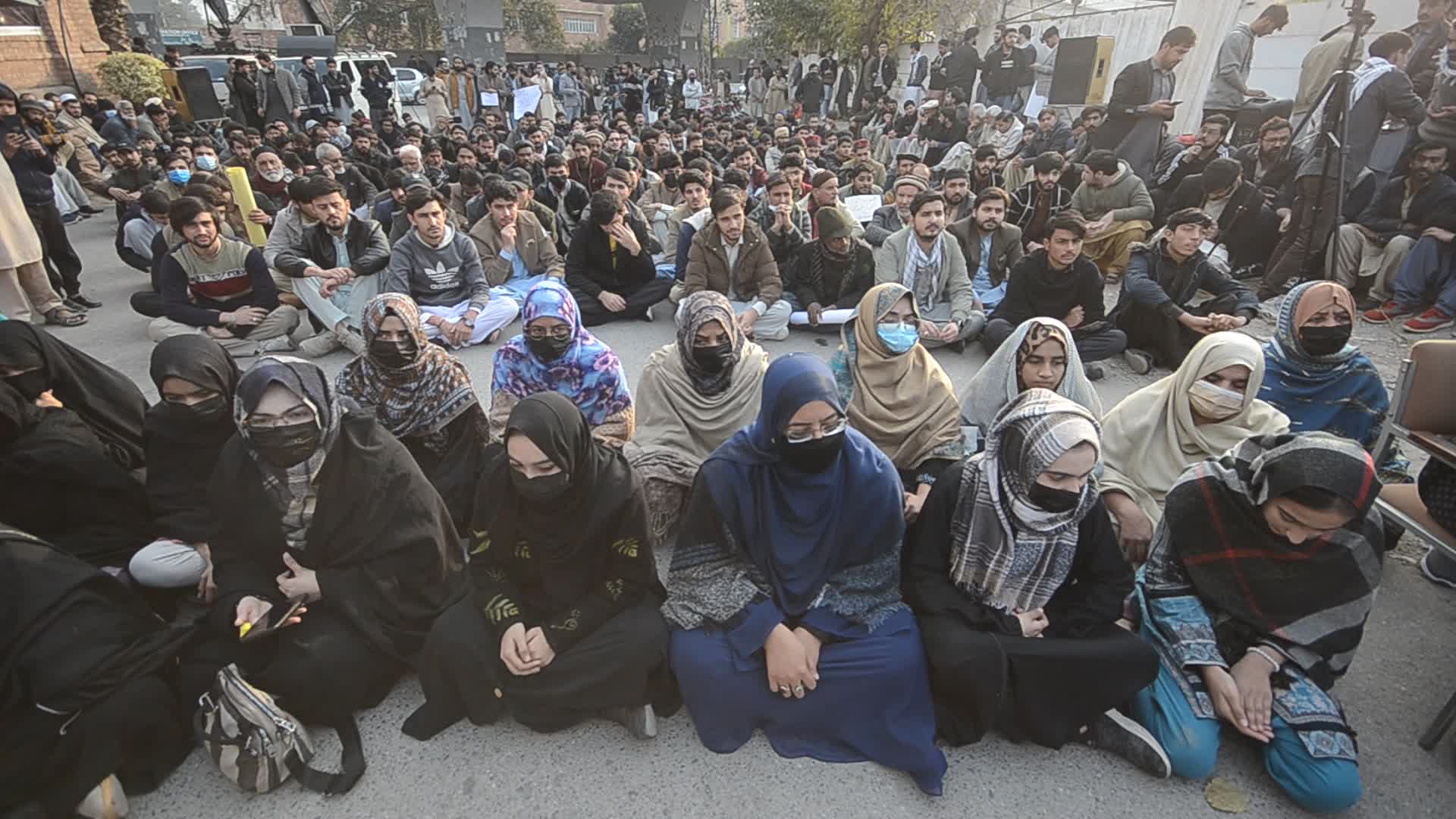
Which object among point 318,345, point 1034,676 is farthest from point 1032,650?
point 318,345

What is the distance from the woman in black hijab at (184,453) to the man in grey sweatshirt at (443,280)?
8.67 feet

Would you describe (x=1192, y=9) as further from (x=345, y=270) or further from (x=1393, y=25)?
(x=345, y=270)

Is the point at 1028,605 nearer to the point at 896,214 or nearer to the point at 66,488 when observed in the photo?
the point at 66,488

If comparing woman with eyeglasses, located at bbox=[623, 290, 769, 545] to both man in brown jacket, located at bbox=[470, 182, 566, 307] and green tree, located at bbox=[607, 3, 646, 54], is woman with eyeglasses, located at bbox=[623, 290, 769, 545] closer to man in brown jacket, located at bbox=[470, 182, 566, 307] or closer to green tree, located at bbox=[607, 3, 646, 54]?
man in brown jacket, located at bbox=[470, 182, 566, 307]

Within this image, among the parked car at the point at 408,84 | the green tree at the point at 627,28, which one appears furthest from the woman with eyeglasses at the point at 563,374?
the green tree at the point at 627,28

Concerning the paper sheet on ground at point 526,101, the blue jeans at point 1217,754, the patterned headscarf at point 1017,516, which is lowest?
the blue jeans at point 1217,754

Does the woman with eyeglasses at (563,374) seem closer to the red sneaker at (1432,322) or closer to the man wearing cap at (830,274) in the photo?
the man wearing cap at (830,274)

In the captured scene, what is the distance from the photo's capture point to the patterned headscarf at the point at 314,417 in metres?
2.06

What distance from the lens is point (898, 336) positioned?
304 centimetres

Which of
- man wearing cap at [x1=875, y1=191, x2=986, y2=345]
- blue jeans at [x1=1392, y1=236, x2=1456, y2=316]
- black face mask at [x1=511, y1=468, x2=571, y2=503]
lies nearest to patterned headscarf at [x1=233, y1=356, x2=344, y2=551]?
black face mask at [x1=511, y1=468, x2=571, y2=503]

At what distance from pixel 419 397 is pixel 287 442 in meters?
1.00

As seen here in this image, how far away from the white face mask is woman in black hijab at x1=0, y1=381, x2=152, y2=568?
3840 mm

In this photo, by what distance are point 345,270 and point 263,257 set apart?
0.62 m

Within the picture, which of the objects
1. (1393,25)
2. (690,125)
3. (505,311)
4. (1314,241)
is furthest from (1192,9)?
(505,311)
